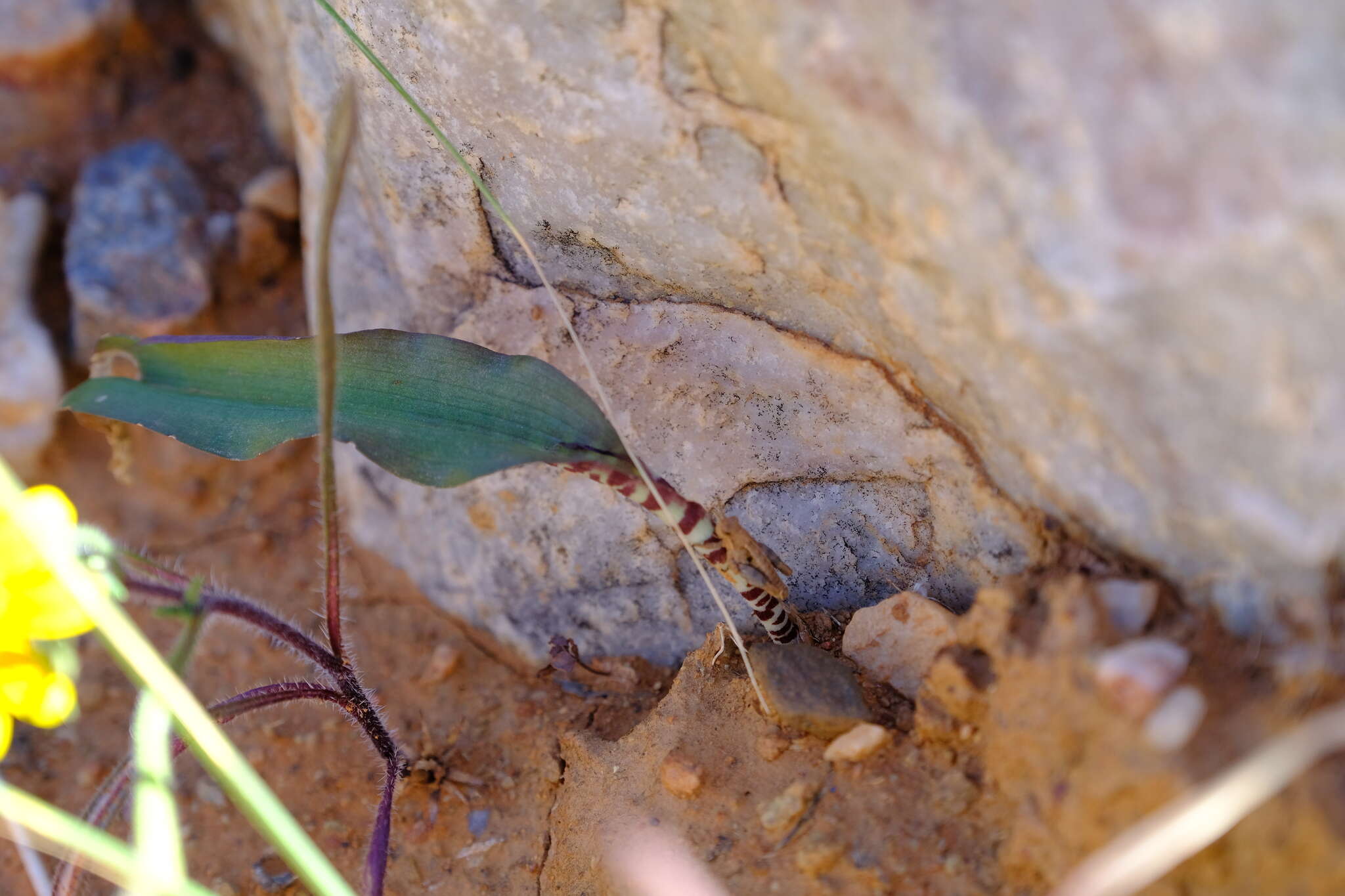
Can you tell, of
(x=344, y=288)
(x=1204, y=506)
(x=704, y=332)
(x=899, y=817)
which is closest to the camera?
(x=1204, y=506)

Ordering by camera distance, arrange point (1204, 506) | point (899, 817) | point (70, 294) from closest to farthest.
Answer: point (1204, 506)
point (899, 817)
point (70, 294)

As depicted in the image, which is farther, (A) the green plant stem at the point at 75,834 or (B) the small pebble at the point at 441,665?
(B) the small pebble at the point at 441,665

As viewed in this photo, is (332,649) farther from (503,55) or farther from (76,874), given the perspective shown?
(503,55)

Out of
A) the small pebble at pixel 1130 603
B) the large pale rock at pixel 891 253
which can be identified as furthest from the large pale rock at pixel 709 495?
the small pebble at pixel 1130 603

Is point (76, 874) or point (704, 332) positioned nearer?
point (76, 874)

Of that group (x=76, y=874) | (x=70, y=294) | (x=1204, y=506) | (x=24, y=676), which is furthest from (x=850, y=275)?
(x=70, y=294)

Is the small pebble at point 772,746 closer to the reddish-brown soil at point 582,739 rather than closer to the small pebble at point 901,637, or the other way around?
the reddish-brown soil at point 582,739
